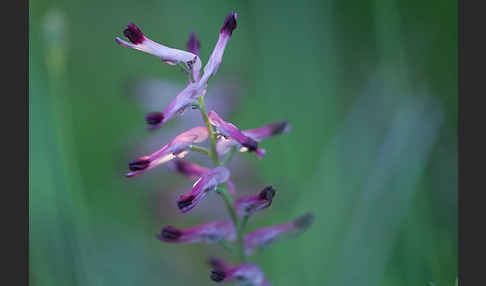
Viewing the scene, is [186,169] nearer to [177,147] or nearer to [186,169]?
[186,169]

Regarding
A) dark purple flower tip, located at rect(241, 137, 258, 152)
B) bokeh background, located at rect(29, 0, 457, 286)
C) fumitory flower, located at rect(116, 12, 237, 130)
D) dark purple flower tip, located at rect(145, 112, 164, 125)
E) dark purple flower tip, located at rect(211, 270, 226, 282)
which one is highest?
fumitory flower, located at rect(116, 12, 237, 130)

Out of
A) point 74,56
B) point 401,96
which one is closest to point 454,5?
point 401,96

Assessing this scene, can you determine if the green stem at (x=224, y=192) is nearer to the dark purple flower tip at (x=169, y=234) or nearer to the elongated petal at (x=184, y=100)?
the elongated petal at (x=184, y=100)

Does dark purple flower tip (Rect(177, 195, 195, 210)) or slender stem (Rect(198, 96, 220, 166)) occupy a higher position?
slender stem (Rect(198, 96, 220, 166))

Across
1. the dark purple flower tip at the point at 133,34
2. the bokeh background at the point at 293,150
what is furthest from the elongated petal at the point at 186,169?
the bokeh background at the point at 293,150

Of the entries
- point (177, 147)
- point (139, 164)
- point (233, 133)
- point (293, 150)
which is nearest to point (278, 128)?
point (233, 133)

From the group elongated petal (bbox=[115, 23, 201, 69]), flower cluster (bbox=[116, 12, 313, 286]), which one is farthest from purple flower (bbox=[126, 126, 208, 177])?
elongated petal (bbox=[115, 23, 201, 69])

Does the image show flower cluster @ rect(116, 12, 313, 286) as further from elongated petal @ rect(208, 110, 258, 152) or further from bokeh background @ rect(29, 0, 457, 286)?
bokeh background @ rect(29, 0, 457, 286)
